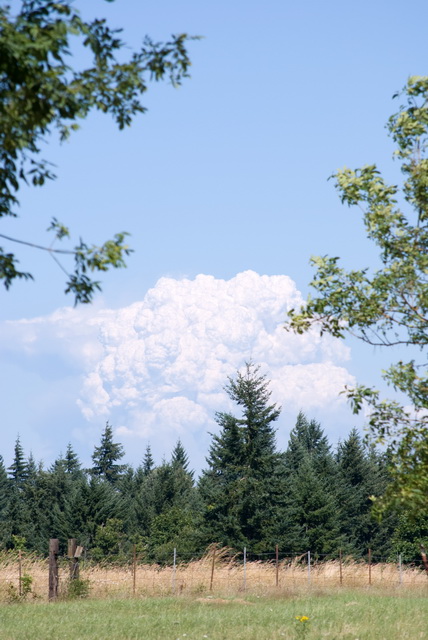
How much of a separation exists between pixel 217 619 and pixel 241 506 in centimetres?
2399

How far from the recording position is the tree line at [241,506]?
4319 cm

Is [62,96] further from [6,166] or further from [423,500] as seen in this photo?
[423,500]

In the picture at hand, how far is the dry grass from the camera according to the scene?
25609 millimetres

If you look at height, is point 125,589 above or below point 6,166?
below

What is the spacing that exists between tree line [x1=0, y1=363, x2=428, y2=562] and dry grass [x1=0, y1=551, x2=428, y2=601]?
3880 millimetres

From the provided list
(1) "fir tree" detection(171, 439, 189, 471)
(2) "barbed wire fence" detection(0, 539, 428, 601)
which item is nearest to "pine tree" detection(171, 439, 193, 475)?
(1) "fir tree" detection(171, 439, 189, 471)

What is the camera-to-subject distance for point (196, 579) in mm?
28891

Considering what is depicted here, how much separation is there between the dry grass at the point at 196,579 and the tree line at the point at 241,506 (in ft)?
12.7

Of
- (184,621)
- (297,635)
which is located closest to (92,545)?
(184,621)

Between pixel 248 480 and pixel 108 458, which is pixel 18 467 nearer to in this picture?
pixel 108 458

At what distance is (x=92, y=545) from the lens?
55281 millimetres

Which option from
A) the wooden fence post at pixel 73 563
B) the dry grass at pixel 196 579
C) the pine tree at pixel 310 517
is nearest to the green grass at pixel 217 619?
the wooden fence post at pixel 73 563

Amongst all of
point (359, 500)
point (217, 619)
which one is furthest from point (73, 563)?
point (359, 500)

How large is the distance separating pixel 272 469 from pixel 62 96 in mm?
37801
